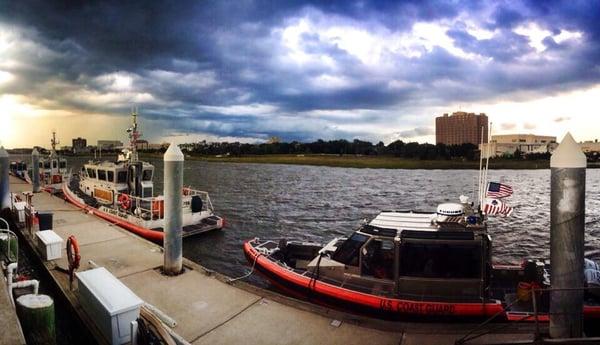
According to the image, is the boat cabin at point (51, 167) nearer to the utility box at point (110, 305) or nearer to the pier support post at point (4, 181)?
the pier support post at point (4, 181)

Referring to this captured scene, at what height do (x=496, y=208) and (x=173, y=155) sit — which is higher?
(x=173, y=155)

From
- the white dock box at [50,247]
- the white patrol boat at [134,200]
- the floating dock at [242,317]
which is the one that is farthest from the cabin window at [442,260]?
the white patrol boat at [134,200]

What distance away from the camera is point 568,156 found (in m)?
6.52

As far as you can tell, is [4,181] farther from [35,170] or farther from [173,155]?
[173,155]

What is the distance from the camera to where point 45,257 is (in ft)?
39.1

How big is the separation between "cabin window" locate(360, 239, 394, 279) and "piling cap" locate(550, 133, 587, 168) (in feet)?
15.0

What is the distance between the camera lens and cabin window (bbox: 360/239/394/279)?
10.5 m

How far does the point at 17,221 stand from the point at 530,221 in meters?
34.4

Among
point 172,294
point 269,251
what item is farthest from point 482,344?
point 269,251

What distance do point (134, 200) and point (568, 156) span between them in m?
22.5

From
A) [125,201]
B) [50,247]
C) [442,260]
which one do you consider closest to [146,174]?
[125,201]

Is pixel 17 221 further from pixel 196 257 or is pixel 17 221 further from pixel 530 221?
pixel 530 221

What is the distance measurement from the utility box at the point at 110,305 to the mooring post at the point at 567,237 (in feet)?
23.2

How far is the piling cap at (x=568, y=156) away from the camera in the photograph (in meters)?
6.46
